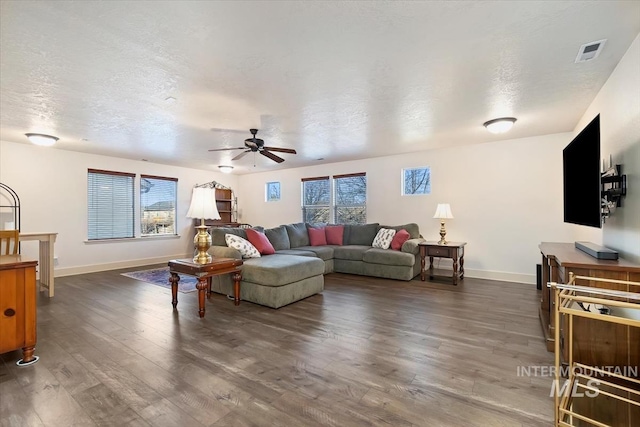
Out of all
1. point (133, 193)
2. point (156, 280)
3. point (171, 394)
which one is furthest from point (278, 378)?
point (133, 193)

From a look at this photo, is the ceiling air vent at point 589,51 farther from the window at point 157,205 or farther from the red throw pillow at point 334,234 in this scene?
the window at point 157,205

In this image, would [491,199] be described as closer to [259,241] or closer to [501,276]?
[501,276]

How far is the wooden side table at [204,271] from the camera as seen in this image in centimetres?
319

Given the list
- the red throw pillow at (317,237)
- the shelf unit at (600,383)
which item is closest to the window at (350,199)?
the red throw pillow at (317,237)

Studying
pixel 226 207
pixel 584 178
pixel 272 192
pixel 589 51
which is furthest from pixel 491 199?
pixel 226 207

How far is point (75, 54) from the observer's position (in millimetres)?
2191

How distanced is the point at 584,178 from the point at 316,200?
5299 millimetres

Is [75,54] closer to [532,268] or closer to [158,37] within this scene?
[158,37]

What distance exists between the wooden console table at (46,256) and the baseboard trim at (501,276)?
6407 millimetres

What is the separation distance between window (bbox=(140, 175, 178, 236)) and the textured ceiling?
258cm

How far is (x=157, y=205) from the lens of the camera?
694cm

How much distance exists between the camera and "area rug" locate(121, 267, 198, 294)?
177 inches

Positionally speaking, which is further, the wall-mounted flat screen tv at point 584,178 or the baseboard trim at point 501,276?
the baseboard trim at point 501,276

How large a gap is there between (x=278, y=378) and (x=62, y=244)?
5676mm
